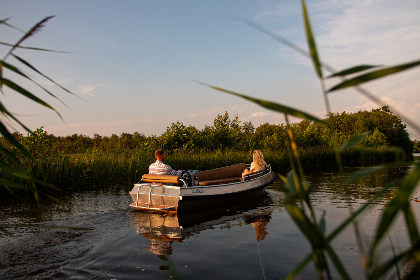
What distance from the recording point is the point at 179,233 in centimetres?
821

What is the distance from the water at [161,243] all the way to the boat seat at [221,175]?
2.20m

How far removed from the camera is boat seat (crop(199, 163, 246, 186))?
13.5 m

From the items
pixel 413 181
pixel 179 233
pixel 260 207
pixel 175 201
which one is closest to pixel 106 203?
pixel 175 201

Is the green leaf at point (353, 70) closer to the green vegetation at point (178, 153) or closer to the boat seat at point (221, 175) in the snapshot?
the green vegetation at point (178, 153)

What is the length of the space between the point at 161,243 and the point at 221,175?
7037 millimetres

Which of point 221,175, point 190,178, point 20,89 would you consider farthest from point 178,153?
point 20,89

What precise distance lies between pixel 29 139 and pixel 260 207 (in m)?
11.1

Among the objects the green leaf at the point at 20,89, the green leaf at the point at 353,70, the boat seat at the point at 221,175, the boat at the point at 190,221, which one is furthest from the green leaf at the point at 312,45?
the boat seat at the point at 221,175

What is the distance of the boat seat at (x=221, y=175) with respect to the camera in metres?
13.5

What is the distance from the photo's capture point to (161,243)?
24.1ft

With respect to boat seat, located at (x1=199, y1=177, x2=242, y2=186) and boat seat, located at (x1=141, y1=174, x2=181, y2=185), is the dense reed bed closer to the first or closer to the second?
boat seat, located at (x1=141, y1=174, x2=181, y2=185)

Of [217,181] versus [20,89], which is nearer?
[20,89]

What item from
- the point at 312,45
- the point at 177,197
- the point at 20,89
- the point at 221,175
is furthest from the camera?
the point at 221,175

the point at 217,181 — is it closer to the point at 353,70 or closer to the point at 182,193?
the point at 182,193
